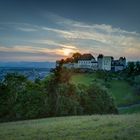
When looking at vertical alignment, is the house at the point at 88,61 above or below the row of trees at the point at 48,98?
above

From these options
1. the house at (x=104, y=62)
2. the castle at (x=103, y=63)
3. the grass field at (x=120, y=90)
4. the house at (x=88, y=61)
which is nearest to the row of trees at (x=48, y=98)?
the grass field at (x=120, y=90)

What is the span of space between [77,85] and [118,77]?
4734 centimetres

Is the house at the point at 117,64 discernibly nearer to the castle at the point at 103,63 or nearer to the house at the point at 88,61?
the castle at the point at 103,63

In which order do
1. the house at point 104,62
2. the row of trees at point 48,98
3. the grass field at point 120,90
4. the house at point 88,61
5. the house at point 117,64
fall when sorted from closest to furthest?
the row of trees at point 48,98 → the grass field at point 120,90 → the house at point 88,61 → the house at point 117,64 → the house at point 104,62

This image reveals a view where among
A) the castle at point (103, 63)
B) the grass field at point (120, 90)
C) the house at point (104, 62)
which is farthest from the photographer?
the house at point (104, 62)

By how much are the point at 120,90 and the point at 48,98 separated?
3903 cm

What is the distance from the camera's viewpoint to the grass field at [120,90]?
6475cm

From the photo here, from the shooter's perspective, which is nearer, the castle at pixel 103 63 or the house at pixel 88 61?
the house at pixel 88 61

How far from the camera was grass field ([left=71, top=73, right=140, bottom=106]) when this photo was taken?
Result: 6475 centimetres

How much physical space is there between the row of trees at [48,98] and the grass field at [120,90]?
62.3 ft

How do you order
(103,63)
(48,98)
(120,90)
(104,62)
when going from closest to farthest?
(48,98)
(120,90)
(104,62)
(103,63)

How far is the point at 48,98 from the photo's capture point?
124 ft

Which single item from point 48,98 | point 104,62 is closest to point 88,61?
point 104,62

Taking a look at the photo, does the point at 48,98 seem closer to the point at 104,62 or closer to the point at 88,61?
the point at 88,61
